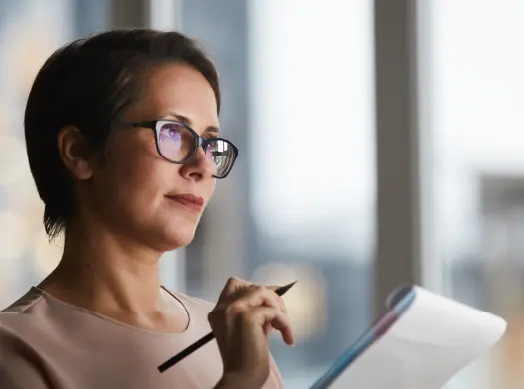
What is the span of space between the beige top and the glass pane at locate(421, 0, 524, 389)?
900 millimetres

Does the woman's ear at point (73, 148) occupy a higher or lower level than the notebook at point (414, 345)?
higher

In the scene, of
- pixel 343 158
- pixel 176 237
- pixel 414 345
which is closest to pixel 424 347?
pixel 414 345

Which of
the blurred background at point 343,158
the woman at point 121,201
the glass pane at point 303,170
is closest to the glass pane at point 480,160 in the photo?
the blurred background at point 343,158

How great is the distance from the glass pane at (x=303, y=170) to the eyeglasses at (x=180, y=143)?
0.84 meters

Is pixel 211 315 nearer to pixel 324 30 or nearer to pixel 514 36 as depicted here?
pixel 514 36

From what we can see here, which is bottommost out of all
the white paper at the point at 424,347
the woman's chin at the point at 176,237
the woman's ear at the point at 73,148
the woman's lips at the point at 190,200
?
the white paper at the point at 424,347

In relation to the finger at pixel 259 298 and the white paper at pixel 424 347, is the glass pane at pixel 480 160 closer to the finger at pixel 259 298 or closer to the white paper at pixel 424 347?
the white paper at pixel 424 347

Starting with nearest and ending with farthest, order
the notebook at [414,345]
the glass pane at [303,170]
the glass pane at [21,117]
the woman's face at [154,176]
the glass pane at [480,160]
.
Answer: the notebook at [414,345], the woman's face at [154,176], the glass pane at [480,160], the glass pane at [303,170], the glass pane at [21,117]

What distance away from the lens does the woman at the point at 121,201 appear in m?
0.76

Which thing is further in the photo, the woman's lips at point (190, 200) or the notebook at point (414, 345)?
the woman's lips at point (190, 200)

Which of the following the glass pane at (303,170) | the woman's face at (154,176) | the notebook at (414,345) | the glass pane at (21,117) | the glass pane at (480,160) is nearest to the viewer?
the notebook at (414,345)

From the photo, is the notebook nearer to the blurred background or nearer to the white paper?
the white paper

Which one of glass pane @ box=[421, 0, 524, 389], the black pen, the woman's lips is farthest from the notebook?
glass pane @ box=[421, 0, 524, 389]

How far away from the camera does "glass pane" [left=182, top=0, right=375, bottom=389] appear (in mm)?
1742
